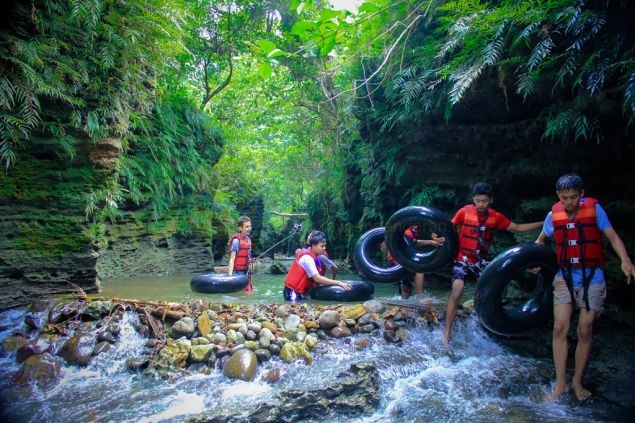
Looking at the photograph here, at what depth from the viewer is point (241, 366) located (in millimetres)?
4352

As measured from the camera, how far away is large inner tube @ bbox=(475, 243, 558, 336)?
13.3 feet

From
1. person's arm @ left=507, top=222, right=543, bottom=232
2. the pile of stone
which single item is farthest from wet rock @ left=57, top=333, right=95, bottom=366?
person's arm @ left=507, top=222, right=543, bottom=232

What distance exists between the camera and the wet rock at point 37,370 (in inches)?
160

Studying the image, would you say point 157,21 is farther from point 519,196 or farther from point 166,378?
point 519,196

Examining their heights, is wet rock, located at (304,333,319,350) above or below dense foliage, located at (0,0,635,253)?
below

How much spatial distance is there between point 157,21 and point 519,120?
7.22 m

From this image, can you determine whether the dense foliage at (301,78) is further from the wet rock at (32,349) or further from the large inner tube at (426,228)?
the wet rock at (32,349)

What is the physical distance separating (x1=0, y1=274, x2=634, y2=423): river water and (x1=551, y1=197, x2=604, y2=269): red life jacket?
4.84 feet

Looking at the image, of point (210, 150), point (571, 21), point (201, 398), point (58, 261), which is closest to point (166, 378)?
point (201, 398)

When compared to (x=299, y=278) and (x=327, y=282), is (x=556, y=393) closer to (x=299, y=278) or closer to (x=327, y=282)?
(x=327, y=282)

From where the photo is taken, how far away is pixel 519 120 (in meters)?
6.45

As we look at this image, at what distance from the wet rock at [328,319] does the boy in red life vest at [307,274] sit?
49.2 inches

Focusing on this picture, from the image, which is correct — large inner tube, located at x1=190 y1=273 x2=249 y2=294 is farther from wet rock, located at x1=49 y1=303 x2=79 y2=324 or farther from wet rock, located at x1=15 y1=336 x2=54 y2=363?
wet rock, located at x1=15 y1=336 x2=54 y2=363

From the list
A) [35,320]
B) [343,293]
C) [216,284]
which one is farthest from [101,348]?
[343,293]
